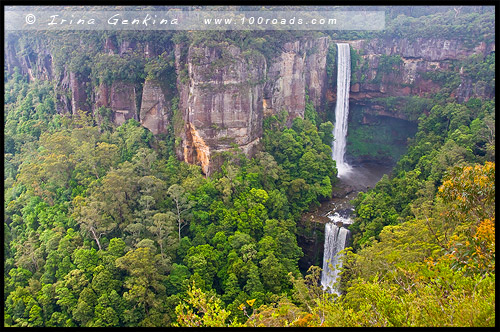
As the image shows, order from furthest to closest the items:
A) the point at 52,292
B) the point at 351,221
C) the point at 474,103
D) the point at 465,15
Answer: the point at 465,15 < the point at 474,103 < the point at 351,221 < the point at 52,292

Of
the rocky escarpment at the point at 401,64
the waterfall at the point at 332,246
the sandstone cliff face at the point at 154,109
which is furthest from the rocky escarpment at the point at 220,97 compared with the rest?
the rocky escarpment at the point at 401,64

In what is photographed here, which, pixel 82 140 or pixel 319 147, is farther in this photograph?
pixel 319 147

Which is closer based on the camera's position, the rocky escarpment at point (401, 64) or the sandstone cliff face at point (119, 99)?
the sandstone cliff face at point (119, 99)

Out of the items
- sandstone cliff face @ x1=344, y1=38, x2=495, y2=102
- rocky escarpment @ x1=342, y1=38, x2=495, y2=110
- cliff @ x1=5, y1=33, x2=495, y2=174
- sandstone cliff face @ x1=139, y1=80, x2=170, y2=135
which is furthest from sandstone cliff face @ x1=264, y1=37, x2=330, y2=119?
sandstone cliff face @ x1=139, y1=80, x2=170, y2=135

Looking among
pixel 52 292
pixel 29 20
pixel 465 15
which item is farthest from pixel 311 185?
pixel 29 20

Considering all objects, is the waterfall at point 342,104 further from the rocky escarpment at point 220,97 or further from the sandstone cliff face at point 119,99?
the sandstone cliff face at point 119,99

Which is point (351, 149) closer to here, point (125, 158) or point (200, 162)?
point (200, 162)
